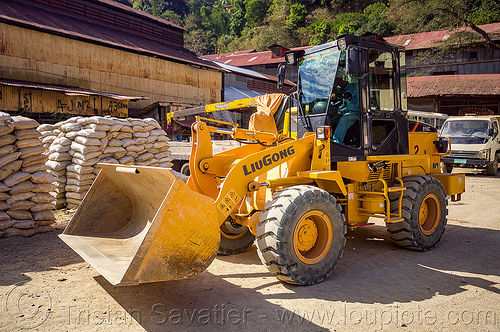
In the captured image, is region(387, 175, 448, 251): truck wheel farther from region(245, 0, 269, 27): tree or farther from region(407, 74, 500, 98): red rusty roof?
region(245, 0, 269, 27): tree

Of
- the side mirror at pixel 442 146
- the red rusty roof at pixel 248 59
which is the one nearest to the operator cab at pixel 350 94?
the side mirror at pixel 442 146

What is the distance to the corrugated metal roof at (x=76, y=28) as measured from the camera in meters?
15.2

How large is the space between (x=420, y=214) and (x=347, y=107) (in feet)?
6.90

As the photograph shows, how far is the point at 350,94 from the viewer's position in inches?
212

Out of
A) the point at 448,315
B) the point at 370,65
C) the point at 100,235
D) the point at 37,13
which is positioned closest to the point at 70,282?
the point at 100,235

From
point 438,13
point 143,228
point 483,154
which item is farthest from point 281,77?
point 438,13

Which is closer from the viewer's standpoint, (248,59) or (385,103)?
(385,103)

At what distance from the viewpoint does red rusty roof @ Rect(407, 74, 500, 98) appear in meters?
26.7

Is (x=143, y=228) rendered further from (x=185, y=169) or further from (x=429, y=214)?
(x=185, y=169)

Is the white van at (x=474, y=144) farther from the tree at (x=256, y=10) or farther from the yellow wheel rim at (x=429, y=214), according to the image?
the tree at (x=256, y=10)

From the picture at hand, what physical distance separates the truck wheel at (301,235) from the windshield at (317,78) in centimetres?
147

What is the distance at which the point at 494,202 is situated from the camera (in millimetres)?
9930

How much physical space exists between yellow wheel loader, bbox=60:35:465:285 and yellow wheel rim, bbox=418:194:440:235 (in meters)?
0.02

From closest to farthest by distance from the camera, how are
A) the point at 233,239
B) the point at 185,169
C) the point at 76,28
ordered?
the point at 233,239
the point at 185,169
the point at 76,28
